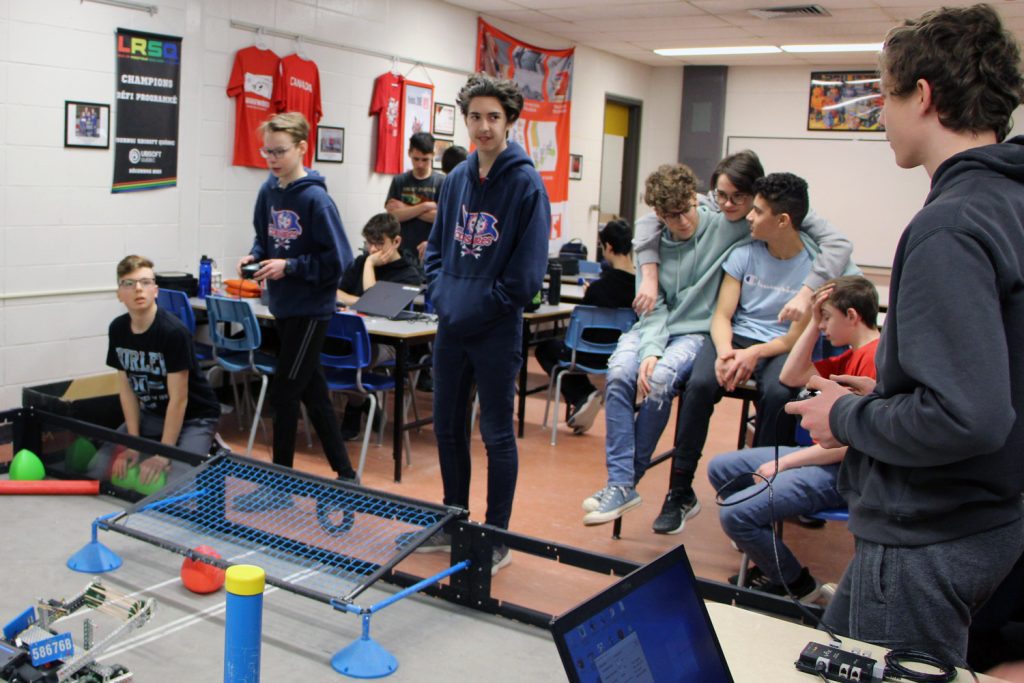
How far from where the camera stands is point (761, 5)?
693cm

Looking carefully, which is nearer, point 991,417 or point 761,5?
point 991,417

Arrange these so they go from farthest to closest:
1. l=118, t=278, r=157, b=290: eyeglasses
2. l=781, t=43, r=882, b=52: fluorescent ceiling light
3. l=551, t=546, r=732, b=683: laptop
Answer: l=781, t=43, r=882, b=52: fluorescent ceiling light → l=118, t=278, r=157, b=290: eyeglasses → l=551, t=546, r=732, b=683: laptop

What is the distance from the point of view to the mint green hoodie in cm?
349

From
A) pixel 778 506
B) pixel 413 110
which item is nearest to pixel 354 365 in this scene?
pixel 778 506

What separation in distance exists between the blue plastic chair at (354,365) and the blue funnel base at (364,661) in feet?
6.63

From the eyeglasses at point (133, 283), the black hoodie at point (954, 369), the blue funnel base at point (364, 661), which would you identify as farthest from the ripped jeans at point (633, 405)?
the black hoodie at point (954, 369)

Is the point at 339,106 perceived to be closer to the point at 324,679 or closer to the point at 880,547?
the point at 324,679

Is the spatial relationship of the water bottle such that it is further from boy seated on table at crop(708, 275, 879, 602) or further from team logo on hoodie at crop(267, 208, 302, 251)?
boy seated on table at crop(708, 275, 879, 602)

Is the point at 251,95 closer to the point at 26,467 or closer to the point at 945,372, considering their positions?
the point at 26,467

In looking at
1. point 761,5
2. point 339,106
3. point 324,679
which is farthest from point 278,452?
point 761,5

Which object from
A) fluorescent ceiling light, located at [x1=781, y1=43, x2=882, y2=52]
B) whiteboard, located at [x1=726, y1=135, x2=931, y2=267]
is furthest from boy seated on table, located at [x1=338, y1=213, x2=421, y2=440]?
whiteboard, located at [x1=726, y1=135, x2=931, y2=267]

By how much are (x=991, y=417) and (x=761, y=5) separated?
6337 mm

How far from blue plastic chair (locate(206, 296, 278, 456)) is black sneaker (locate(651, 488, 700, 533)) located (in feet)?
6.56

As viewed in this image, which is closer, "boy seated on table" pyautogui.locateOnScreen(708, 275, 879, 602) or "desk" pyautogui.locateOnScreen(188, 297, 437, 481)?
"boy seated on table" pyautogui.locateOnScreen(708, 275, 879, 602)
